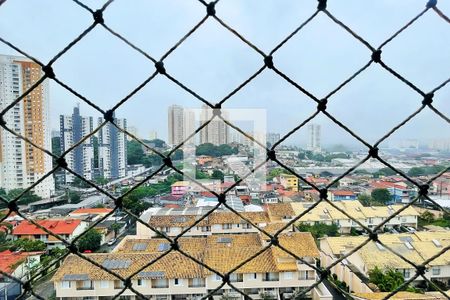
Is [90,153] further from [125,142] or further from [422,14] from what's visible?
[422,14]

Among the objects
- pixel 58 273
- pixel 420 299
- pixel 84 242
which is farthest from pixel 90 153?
pixel 420 299

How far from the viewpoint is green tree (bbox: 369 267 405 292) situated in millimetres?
4090

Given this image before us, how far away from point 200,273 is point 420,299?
206cm

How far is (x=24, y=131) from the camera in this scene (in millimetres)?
5672

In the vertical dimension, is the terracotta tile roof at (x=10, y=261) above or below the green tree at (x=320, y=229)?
above

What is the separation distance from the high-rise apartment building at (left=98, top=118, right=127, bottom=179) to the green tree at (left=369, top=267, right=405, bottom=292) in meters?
7.86

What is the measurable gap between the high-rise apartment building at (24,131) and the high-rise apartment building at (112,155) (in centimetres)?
144

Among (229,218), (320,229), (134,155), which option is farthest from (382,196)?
(134,155)

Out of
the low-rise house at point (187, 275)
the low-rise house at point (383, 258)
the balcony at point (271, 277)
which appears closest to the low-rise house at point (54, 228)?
the low-rise house at point (187, 275)

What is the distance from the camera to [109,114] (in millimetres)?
603

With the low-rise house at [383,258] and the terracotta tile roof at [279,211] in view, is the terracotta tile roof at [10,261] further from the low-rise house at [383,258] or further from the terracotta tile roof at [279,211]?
the terracotta tile roof at [279,211]

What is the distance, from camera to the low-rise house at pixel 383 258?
14.9 feet

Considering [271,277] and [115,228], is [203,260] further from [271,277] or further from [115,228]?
[115,228]

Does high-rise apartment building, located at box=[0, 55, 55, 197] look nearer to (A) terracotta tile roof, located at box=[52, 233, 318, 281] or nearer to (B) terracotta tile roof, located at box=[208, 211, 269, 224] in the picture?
(A) terracotta tile roof, located at box=[52, 233, 318, 281]
